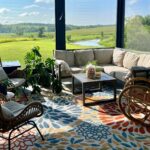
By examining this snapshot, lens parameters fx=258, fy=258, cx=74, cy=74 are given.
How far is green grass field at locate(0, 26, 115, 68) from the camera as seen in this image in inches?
240

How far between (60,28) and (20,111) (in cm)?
345

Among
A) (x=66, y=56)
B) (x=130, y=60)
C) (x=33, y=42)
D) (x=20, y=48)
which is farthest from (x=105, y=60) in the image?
(x=20, y=48)

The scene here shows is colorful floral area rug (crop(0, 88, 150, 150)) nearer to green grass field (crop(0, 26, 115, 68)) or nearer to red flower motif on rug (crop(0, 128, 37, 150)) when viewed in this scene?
red flower motif on rug (crop(0, 128, 37, 150))

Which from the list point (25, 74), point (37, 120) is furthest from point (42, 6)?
point (37, 120)

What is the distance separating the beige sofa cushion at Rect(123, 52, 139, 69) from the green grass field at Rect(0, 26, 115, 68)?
1125 millimetres

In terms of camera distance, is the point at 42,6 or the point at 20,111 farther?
the point at 42,6

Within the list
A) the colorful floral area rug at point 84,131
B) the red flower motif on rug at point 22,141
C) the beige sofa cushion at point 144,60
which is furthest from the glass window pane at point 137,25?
the red flower motif on rug at point 22,141

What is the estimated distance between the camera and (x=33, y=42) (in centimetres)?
633

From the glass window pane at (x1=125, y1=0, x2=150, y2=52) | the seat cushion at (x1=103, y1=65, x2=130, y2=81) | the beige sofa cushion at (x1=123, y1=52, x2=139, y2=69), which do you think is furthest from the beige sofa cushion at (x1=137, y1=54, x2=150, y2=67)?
the glass window pane at (x1=125, y1=0, x2=150, y2=52)

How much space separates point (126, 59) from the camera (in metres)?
5.90

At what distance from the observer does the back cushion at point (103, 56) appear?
6.39m

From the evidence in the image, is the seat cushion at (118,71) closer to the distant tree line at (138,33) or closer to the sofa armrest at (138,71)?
the sofa armrest at (138,71)

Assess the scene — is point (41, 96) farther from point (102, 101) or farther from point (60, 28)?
point (60, 28)

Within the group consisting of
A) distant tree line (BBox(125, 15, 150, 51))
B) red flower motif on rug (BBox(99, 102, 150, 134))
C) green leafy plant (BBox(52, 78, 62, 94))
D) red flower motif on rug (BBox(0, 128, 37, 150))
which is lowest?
red flower motif on rug (BBox(0, 128, 37, 150))
